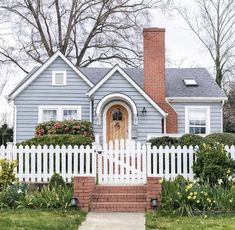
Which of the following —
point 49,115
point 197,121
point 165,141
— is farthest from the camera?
point 197,121

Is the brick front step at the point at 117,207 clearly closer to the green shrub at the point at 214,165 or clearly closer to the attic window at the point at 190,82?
the green shrub at the point at 214,165

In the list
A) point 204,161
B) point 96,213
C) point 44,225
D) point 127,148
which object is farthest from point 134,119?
point 44,225

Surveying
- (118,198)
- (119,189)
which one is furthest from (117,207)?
(119,189)

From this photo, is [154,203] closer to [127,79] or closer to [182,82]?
[127,79]

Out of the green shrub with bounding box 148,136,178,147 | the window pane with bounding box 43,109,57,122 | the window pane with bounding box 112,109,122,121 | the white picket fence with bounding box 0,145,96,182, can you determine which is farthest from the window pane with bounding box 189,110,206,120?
the white picket fence with bounding box 0,145,96,182

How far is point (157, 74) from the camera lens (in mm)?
22422

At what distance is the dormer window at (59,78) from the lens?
2152 centimetres

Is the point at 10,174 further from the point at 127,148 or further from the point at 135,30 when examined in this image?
the point at 135,30

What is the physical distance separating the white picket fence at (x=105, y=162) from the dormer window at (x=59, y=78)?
7.74 meters

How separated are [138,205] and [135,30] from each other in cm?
2478

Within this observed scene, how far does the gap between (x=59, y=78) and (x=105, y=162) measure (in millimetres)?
8465

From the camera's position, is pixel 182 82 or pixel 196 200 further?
pixel 182 82

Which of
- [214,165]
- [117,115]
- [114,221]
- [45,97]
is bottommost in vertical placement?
[114,221]

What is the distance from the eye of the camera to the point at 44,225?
9352mm
